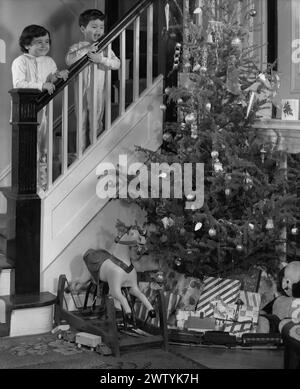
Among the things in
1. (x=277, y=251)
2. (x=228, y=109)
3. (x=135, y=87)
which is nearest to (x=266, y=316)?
(x=277, y=251)

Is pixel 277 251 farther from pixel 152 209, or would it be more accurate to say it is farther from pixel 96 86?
pixel 96 86

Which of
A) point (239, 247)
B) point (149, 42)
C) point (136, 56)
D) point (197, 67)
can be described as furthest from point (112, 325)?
point (149, 42)

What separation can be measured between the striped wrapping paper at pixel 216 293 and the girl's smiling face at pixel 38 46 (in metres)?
1.97

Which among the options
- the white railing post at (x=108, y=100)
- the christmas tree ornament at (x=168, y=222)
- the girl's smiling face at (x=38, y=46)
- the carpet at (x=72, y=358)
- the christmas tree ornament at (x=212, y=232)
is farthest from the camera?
the girl's smiling face at (x=38, y=46)

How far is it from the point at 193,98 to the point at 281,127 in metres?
0.62

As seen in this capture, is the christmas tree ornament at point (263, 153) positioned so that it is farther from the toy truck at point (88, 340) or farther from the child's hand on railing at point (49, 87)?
the toy truck at point (88, 340)

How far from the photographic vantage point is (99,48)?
15.2 ft

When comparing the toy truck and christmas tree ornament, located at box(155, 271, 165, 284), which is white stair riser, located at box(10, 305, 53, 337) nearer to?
the toy truck

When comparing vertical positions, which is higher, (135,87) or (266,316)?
(135,87)

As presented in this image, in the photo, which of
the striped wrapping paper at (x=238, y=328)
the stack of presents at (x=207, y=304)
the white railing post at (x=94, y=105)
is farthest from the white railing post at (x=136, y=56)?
the striped wrapping paper at (x=238, y=328)

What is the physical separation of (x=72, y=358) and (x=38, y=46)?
2.26m

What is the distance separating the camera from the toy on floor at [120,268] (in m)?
4.23
